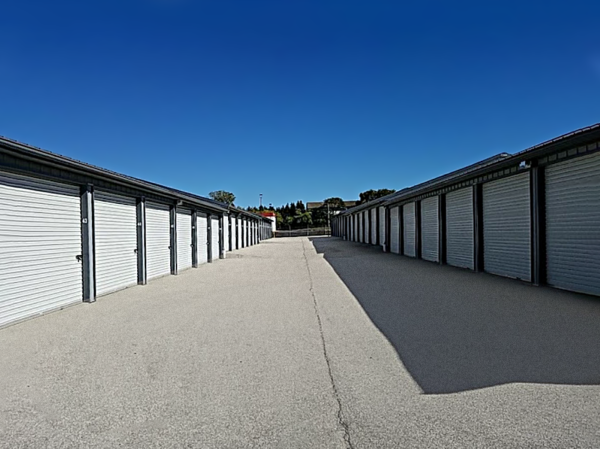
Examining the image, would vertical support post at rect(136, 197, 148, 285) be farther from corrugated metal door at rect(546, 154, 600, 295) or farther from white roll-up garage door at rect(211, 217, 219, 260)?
corrugated metal door at rect(546, 154, 600, 295)

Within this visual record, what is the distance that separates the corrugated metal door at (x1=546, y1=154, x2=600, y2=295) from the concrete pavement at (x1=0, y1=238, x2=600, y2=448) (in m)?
0.89

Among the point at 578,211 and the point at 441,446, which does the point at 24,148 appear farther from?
the point at 578,211

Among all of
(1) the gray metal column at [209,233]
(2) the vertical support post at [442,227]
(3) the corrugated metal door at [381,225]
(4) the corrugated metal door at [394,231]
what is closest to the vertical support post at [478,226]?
(2) the vertical support post at [442,227]

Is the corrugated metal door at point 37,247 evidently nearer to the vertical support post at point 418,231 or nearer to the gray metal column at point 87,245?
the gray metal column at point 87,245

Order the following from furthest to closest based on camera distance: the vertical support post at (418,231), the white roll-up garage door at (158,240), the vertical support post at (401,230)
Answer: the vertical support post at (401,230) < the vertical support post at (418,231) < the white roll-up garage door at (158,240)

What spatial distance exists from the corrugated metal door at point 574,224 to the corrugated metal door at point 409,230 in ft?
31.2

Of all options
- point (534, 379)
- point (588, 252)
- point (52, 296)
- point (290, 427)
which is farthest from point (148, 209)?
point (588, 252)

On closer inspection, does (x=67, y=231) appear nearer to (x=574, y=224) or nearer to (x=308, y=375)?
(x=308, y=375)

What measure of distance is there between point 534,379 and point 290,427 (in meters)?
2.55

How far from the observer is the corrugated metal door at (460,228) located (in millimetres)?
12930

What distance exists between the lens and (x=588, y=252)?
7820 millimetres

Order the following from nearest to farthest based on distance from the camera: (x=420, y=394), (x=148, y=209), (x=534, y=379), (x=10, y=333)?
(x=420, y=394)
(x=534, y=379)
(x=10, y=333)
(x=148, y=209)

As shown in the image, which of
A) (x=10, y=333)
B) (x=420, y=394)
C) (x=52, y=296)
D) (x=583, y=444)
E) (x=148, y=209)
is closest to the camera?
(x=583, y=444)

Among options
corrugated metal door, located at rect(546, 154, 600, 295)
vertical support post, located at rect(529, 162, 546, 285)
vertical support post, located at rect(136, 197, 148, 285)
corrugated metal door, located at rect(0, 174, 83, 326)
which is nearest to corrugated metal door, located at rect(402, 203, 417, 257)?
vertical support post, located at rect(529, 162, 546, 285)
